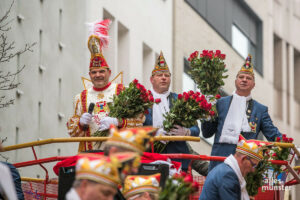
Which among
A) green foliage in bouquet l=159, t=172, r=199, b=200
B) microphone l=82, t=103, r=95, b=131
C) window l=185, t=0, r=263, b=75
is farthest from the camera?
window l=185, t=0, r=263, b=75

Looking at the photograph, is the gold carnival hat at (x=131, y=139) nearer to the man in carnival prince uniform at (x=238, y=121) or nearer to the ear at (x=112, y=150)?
the ear at (x=112, y=150)

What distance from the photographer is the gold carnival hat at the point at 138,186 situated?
1035 cm

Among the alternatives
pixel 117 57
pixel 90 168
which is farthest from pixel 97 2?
pixel 90 168

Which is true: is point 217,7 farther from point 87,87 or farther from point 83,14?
point 87,87

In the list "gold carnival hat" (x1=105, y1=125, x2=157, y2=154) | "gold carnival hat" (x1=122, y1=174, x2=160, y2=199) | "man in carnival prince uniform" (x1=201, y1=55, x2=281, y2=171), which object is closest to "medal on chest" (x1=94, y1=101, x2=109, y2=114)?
"man in carnival prince uniform" (x1=201, y1=55, x2=281, y2=171)

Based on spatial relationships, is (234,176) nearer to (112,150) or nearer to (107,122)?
(107,122)

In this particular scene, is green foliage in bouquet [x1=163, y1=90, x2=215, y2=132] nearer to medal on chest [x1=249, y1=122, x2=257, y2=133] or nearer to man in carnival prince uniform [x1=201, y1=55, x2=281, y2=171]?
man in carnival prince uniform [x1=201, y1=55, x2=281, y2=171]

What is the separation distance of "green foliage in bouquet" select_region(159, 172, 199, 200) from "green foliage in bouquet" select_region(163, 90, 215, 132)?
4046mm

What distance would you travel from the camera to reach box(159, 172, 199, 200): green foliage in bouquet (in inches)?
323

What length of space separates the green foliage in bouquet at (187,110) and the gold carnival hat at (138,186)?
2.10 metres

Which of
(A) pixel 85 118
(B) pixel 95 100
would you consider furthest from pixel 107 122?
(B) pixel 95 100

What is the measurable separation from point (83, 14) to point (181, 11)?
770 centimetres

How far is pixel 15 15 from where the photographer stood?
61.0ft

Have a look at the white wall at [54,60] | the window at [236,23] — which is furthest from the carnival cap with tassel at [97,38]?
the window at [236,23]
